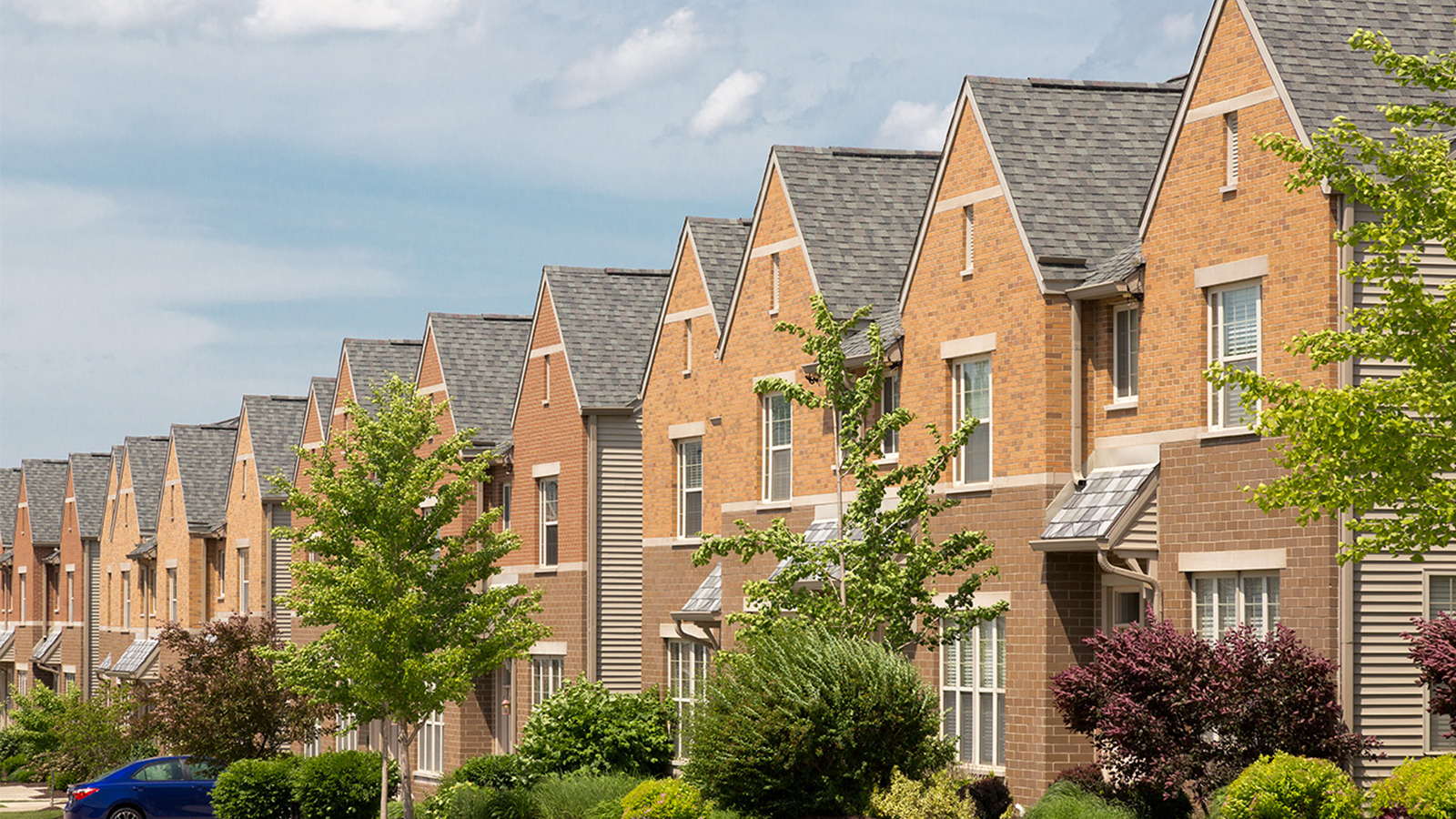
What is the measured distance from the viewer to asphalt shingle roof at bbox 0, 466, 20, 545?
292 ft

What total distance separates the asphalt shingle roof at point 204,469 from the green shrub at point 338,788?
25.6 metres

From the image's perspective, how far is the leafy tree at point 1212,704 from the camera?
20.5m

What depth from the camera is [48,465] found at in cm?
8431

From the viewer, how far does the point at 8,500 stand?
9112 centimetres

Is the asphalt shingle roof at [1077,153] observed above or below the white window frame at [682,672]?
above

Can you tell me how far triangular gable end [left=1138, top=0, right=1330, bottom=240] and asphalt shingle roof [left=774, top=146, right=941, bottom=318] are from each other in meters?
7.29

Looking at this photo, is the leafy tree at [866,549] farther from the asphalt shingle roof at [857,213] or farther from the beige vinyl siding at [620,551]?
the beige vinyl siding at [620,551]

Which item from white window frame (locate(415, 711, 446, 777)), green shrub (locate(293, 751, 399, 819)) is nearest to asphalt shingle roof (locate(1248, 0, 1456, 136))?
green shrub (locate(293, 751, 399, 819))

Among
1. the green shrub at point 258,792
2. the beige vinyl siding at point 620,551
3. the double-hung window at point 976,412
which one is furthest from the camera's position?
the beige vinyl siding at point 620,551

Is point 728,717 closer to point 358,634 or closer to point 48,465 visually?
point 358,634

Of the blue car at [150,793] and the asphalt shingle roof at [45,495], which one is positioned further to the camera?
the asphalt shingle roof at [45,495]

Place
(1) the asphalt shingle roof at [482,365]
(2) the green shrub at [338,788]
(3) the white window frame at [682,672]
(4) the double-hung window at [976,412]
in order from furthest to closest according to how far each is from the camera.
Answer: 1. (1) the asphalt shingle roof at [482,365]
2. (3) the white window frame at [682,672]
3. (2) the green shrub at [338,788]
4. (4) the double-hung window at [976,412]

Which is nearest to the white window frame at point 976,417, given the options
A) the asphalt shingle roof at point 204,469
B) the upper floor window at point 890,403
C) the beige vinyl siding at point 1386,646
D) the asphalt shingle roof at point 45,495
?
the upper floor window at point 890,403

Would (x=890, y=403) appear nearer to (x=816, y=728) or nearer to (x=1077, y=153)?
(x=1077, y=153)
